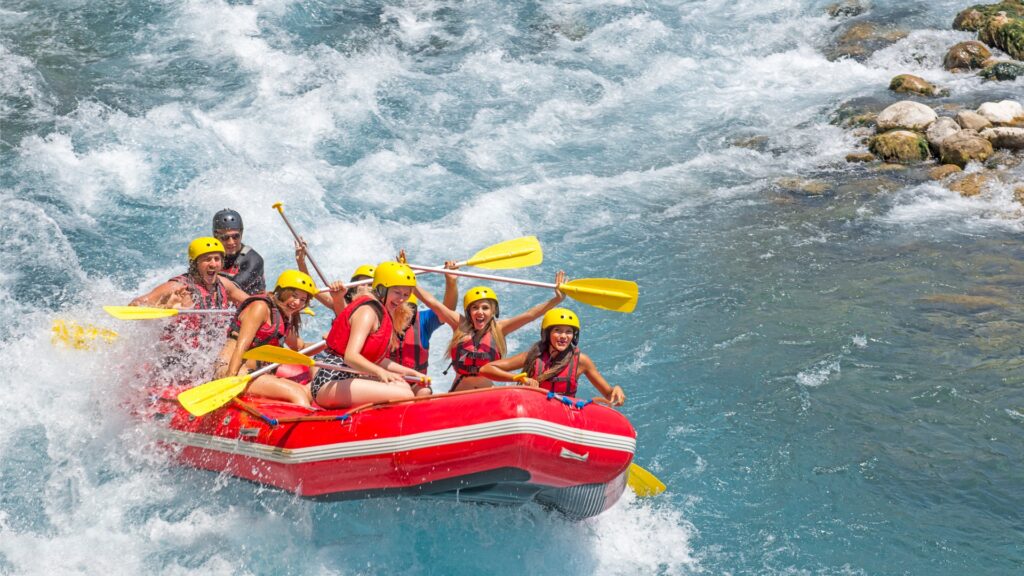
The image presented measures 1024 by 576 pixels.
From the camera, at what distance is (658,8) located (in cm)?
1748

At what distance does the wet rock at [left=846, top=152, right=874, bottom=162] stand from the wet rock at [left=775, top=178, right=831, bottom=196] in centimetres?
73

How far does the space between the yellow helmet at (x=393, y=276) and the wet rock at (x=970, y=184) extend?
7.86 meters

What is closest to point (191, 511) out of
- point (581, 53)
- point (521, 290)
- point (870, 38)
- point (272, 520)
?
point (272, 520)

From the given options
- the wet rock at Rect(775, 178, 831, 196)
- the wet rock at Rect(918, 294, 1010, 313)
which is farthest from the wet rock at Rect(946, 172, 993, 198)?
the wet rock at Rect(918, 294, 1010, 313)

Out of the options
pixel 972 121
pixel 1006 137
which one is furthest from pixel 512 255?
pixel 972 121

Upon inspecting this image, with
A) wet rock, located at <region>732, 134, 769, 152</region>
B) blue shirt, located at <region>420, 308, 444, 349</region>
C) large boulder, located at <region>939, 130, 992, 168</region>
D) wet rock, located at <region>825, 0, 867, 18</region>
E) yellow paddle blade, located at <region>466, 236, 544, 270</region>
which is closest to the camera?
blue shirt, located at <region>420, 308, 444, 349</region>

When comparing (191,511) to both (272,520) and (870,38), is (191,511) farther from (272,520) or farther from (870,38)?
(870,38)

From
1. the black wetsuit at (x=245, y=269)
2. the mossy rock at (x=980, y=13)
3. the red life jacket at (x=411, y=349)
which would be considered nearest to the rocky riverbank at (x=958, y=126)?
the mossy rock at (x=980, y=13)

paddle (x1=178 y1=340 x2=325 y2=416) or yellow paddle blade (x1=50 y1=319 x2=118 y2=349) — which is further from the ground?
paddle (x1=178 y1=340 x2=325 y2=416)

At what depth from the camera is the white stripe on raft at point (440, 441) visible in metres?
5.29

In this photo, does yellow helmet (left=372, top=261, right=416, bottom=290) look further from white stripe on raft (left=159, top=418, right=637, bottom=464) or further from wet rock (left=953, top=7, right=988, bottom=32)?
wet rock (left=953, top=7, right=988, bottom=32)

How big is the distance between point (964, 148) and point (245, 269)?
8.61m

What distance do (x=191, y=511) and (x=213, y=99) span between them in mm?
8744

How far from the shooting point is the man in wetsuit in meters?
7.33
